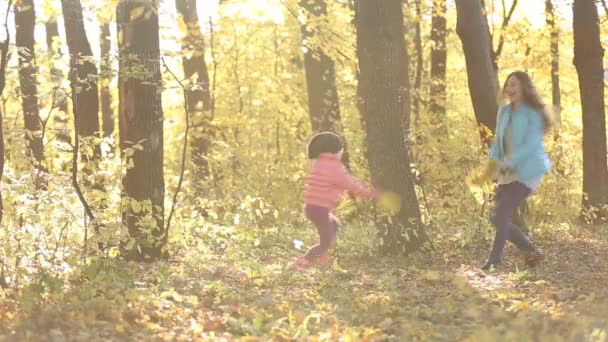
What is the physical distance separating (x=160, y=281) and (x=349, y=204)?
7.81 meters

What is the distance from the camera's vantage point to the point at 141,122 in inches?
323

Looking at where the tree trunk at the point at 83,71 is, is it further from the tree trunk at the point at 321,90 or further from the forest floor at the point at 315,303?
the tree trunk at the point at 321,90

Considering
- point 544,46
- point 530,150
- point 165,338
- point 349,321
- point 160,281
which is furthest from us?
point 544,46

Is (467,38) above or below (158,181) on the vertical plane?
above

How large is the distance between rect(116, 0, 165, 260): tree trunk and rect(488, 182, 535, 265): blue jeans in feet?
11.8


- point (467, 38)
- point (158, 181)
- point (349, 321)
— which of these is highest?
point (467, 38)

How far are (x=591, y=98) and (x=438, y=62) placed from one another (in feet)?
21.2

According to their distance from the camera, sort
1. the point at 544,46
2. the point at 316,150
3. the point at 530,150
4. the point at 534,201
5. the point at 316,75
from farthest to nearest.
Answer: the point at 544,46 → the point at 316,75 → the point at 534,201 → the point at 316,150 → the point at 530,150

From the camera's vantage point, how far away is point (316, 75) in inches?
634

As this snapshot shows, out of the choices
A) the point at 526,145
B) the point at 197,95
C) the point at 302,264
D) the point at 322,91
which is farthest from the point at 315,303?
the point at 197,95

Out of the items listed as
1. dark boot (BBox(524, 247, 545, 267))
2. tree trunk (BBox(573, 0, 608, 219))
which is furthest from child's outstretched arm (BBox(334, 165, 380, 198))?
tree trunk (BBox(573, 0, 608, 219))

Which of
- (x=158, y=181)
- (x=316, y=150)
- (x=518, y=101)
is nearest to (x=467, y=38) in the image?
(x=518, y=101)

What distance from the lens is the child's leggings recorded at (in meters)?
8.37

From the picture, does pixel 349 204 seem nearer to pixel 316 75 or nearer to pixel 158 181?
pixel 316 75
